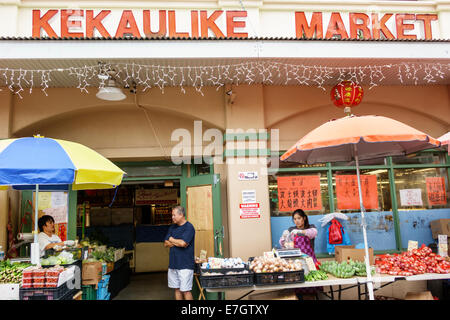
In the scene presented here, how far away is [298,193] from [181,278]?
9.44 ft

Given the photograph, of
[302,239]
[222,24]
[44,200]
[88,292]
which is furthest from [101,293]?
[222,24]

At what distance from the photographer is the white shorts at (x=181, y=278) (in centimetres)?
567

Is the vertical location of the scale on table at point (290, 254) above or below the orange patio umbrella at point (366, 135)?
below

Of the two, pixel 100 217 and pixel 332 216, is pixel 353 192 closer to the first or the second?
pixel 332 216

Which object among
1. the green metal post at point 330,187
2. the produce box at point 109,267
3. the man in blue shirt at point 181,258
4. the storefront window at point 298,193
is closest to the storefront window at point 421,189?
the green metal post at point 330,187

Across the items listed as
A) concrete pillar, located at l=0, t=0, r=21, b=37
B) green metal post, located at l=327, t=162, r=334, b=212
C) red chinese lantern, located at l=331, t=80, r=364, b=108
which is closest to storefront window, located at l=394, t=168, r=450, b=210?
green metal post, located at l=327, t=162, r=334, b=212

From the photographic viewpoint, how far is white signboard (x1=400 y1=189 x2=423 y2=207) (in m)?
7.45

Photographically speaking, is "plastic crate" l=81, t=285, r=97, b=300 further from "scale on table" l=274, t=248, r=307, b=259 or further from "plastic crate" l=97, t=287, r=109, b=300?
"scale on table" l=274, t=248, r=307, b=259

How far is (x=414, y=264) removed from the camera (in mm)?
5059

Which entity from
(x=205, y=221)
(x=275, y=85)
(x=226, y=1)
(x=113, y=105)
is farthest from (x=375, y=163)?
(x=113, y=105)

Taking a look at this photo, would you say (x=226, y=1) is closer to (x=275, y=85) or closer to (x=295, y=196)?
(x=275, y=85)

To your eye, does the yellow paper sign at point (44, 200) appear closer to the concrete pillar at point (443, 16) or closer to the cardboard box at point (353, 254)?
the cardboard box at point (353, 254)

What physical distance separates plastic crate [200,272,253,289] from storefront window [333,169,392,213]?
3.28 metres

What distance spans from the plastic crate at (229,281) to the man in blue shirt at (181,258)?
1.14 meters
